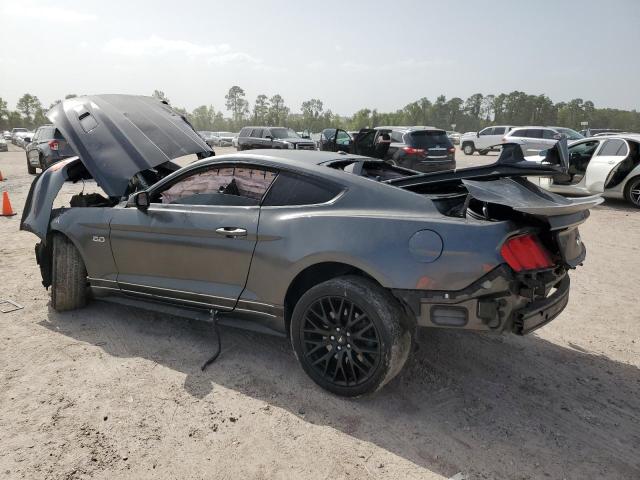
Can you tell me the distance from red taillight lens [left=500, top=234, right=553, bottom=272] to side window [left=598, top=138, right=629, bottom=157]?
29.2ft

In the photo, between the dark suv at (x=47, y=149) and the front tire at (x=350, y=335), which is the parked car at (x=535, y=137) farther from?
the front tire at (x=350, y=335)

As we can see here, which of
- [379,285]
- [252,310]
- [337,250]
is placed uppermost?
[337,250]

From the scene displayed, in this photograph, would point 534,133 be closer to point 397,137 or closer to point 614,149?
point 397,137

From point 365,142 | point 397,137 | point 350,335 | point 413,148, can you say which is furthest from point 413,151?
point 350,335

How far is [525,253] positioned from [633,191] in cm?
926

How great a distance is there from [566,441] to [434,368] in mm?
1005

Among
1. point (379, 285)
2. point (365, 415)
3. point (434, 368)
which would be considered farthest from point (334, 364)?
point (434, 368)

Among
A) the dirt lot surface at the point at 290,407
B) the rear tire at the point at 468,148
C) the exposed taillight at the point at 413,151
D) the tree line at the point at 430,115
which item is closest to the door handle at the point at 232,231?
the dirt lot surface at the point at 290,407

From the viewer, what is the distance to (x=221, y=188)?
376 cm

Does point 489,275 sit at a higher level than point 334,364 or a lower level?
higher

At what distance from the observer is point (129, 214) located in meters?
4.04

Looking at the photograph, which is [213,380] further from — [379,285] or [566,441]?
[566,441]

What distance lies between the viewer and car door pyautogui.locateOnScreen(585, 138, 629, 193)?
10047 millimetres

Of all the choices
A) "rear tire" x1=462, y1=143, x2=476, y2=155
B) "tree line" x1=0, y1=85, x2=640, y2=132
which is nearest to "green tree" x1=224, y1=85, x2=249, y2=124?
"tree line" x1=0, y1=85, x2=640, y2=132
